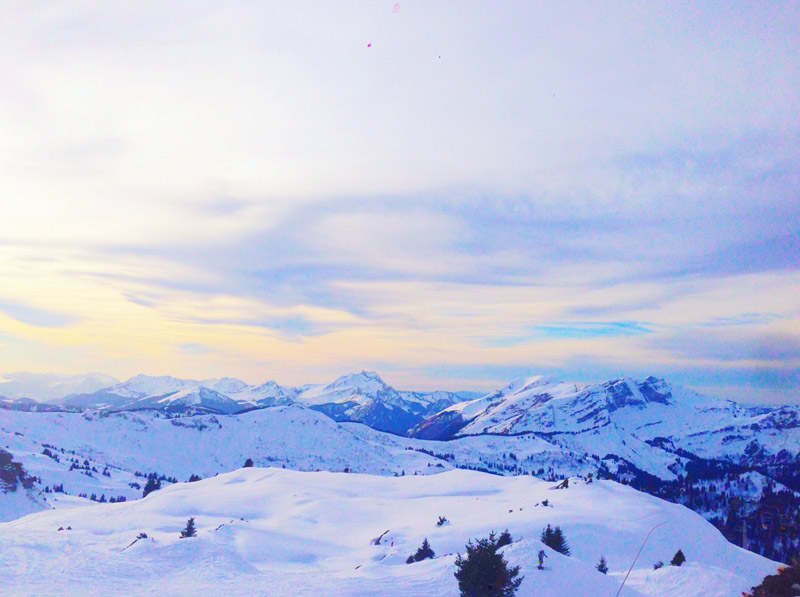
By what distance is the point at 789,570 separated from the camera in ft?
66.8

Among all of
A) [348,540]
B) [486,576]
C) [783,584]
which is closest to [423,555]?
[348,540]

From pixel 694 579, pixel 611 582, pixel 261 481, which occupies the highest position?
pixel 611 582

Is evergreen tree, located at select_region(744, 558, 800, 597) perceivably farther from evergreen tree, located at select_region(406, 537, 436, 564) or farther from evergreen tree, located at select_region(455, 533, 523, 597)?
evergreen tree, located at select_region(406, 537, 436, 564)

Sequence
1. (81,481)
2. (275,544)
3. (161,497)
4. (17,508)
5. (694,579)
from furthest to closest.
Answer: (81,481) → (17,508) → (161,497) → (275,544) → (694,579)

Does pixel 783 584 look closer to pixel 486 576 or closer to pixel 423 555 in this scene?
pixel 486 576

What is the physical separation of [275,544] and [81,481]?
424 ft

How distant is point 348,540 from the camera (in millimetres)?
46219

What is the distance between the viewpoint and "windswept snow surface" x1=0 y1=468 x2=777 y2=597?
19531mm

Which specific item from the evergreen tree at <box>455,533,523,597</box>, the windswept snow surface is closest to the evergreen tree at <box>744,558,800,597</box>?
the windswept snow surface

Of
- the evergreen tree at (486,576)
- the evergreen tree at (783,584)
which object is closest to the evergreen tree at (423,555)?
the evergreen tree at (486,576)

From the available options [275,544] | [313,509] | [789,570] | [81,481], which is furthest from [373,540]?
[81,481]

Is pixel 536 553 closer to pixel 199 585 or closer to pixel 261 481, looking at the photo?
pixel 199 585

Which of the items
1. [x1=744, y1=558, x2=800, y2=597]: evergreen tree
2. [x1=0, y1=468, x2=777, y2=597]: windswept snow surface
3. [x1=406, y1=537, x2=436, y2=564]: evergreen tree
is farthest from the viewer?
[x1=406, y1=537, x2=436, y2=564]: evergreen tree

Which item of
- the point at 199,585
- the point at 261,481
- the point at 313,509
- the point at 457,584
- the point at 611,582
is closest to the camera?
the point at 199,585
